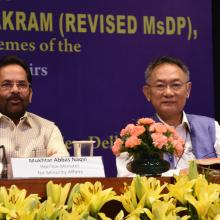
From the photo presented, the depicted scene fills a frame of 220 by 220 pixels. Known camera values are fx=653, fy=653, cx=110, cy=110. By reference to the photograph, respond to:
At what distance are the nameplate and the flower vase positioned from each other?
308mm

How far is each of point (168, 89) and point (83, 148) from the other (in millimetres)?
1071

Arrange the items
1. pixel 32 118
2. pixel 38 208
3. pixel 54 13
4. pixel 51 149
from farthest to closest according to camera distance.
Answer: pixel 54 13
pixel 32 118
pixel 51 149
pixel 38 208

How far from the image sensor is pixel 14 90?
129 inches

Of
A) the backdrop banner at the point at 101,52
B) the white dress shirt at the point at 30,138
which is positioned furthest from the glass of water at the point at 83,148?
the backdrop banner at the point at 101,52

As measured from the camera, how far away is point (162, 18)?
4.14m

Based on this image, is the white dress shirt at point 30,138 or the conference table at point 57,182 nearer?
the conference table at point 57,182

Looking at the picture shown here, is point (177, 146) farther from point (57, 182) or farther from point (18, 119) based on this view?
point (18, 119)

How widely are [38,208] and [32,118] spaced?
231 centimetres

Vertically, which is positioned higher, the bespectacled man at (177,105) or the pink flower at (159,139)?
the bespectacled man at (177,105)

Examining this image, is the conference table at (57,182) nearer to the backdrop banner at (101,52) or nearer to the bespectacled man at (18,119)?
the bespectacled man at (18,119)

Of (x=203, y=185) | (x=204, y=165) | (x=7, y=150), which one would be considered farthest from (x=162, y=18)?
(x=203, y=185)

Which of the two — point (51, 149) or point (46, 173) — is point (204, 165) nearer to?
point (46, 173)

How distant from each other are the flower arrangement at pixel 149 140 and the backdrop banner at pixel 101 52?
4.78ft

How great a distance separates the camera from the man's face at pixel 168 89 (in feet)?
11.0
